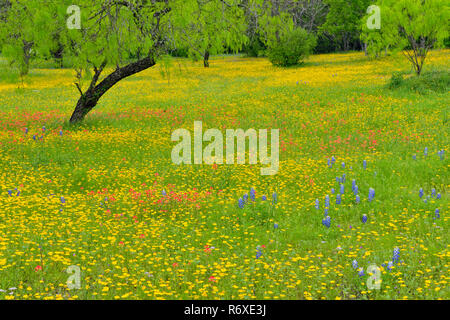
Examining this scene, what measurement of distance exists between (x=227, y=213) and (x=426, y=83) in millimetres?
18877

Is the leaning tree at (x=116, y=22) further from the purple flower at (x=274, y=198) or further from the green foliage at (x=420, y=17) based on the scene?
the green foliage at (x=420, y=17)

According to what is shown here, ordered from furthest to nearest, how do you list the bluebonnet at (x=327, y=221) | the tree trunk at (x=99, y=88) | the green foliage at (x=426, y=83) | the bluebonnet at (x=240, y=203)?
the green foliage at (x=426, y=83) → the tree trunk at (x=99, y=88) → the bluebonnet at (x=240, y=203) → the bluebonnet at (x=327, y=221)

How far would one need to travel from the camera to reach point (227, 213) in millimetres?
8281

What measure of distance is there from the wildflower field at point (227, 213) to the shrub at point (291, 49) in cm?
2673

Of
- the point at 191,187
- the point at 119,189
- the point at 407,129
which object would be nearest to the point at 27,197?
the point at 119,189

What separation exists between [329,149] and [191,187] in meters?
5.08

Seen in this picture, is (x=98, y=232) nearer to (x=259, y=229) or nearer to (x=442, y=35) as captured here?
(x=259, y=229)

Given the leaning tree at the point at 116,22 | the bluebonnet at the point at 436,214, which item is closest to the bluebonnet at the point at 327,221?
the bluebonnet at the point at 436,214

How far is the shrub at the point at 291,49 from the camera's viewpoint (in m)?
42.8

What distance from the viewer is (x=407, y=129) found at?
15117 mm

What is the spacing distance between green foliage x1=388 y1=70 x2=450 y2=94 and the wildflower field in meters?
4.57

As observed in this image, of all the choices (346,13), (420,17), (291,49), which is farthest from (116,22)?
(346,13)

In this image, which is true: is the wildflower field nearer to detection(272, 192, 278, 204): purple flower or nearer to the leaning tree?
detection(272, 192, 278, 204): purple flower

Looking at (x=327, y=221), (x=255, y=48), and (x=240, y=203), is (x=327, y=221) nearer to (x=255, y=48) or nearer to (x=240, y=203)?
(x=240, y=203)
